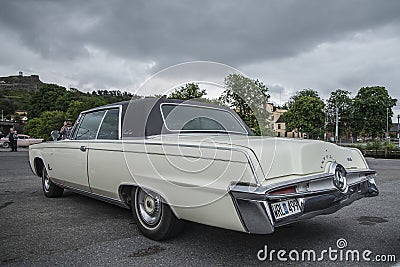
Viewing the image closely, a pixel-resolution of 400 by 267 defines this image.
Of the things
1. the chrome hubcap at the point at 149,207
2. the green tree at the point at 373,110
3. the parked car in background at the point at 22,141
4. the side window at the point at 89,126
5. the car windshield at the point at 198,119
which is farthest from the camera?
the green tree at the point at 373,110

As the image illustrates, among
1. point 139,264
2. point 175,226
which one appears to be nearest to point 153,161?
point 175,226

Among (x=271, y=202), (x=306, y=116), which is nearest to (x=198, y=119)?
(x=271, y=202)

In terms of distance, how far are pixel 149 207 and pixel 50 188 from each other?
3065 millimetres

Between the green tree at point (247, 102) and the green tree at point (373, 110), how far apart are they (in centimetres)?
6959

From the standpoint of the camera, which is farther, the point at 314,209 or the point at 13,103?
the point at 13,103

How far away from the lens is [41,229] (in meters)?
4.05

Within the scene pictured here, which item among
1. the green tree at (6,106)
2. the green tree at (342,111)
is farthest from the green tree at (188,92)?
the green tree at (6,106)

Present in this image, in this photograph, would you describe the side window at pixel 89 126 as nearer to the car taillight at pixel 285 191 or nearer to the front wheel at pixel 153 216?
the front wheel at pixel 153 216

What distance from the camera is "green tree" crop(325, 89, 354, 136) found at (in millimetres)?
68812

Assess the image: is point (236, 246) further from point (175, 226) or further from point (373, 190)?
point (373, 190)

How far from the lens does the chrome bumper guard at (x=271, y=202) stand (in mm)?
2615

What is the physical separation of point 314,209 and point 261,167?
0.66m

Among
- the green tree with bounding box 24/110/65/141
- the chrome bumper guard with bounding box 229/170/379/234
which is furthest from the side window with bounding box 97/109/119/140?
the green tree with bounding box 24/110/65/141

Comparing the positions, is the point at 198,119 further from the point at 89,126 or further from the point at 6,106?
the point at 6,106
